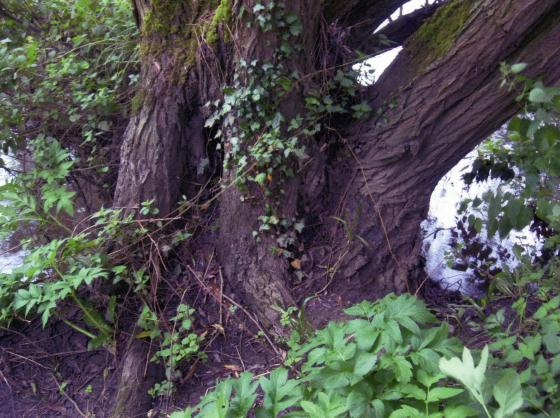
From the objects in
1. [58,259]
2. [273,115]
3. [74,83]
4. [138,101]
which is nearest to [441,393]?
[273,115]

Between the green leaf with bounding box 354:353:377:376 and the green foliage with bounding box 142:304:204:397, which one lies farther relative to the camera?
the green foliage with bounding box 142:304:204:397

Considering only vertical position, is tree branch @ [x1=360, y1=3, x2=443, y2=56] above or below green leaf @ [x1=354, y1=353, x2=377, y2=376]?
above

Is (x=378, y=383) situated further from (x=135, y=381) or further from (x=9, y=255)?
(x=9, y=255)

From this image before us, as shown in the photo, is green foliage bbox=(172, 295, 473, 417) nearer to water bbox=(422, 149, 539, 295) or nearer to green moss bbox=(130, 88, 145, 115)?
water bbox=(422, 149, 539, 295)

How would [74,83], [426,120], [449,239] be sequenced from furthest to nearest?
[449,239], [74,83], [426,120]

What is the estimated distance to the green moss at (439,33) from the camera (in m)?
2.67

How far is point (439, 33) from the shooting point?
9.14 ft

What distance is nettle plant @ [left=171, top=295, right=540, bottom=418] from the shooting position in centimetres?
148

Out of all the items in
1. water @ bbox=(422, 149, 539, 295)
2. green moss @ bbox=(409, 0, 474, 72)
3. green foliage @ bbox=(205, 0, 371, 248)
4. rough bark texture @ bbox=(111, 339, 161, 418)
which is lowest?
rough bark texture @ bbox=(111, 339, 161, 418)

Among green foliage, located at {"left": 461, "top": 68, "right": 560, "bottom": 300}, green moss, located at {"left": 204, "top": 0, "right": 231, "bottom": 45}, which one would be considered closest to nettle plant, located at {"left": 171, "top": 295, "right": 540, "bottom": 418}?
green foliage, located at {"left": 461, "top": 68, "right": 560, "bottom": 300}

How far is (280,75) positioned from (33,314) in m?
1.99

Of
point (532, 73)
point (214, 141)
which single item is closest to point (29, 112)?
point (214, 141)

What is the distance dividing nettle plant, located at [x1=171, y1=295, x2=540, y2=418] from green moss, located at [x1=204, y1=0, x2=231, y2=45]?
185 cm

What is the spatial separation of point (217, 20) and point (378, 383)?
84.0 inches
